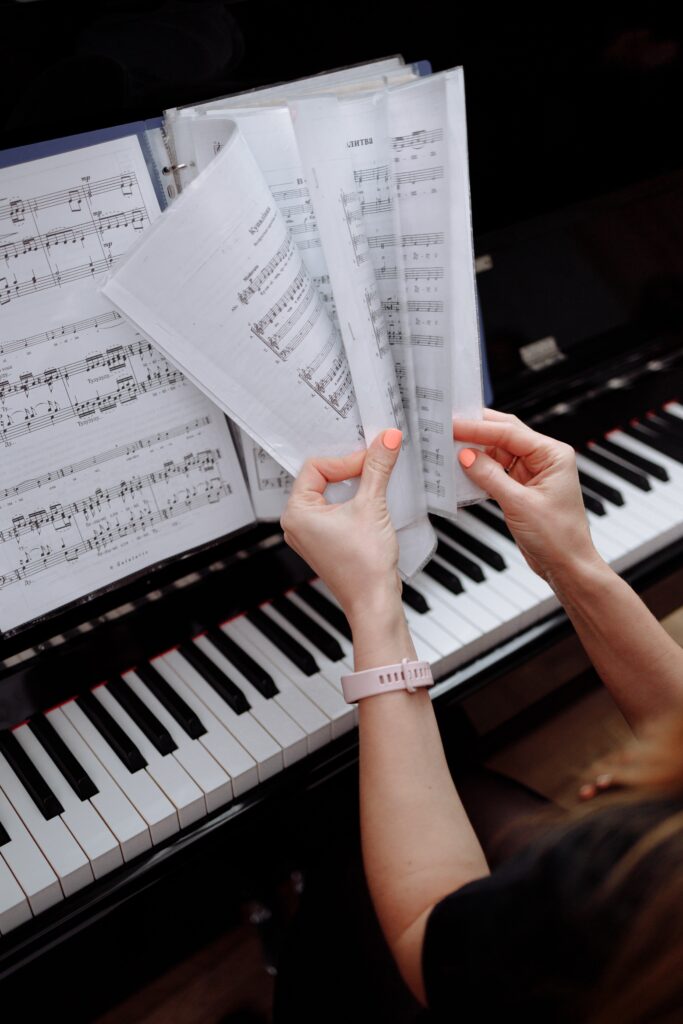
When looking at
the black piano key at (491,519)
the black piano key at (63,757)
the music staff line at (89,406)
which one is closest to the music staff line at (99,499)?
the music staff line at (89,406)

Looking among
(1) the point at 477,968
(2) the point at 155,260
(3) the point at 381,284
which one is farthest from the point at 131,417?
(1) the point at 477,968

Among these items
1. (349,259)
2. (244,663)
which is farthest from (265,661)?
(349,259)

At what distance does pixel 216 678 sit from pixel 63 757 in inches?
9.6

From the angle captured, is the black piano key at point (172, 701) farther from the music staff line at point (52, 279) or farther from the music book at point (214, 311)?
the music staff line at point (52, 279)

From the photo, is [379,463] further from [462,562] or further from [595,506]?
[595,506]

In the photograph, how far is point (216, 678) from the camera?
127 centimetres

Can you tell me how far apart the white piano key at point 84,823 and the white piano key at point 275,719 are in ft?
0.84

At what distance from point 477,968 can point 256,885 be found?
32.0 inches

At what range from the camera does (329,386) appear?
944 mm

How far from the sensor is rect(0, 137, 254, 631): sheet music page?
978 millimetres

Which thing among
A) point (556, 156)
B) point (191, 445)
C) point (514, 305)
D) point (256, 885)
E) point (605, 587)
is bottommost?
point (256, 885)

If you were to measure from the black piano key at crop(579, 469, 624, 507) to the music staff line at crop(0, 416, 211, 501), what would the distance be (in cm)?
81

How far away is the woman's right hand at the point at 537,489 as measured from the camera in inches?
39.1

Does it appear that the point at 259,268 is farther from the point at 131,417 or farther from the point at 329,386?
the point at 131,417
